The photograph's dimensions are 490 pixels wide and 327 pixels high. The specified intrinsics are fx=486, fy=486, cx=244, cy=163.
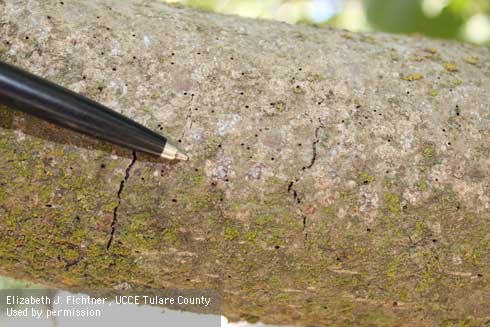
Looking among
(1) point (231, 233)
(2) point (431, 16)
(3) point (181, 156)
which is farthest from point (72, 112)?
(2) point (431, 16)

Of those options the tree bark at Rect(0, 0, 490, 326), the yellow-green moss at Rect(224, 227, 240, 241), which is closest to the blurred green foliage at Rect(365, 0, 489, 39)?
the tree bark at Rect(0, 0, 490, 326)

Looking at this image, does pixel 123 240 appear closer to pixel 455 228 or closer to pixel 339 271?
pixel 339 271

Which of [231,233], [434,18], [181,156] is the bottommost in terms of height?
[231,233]

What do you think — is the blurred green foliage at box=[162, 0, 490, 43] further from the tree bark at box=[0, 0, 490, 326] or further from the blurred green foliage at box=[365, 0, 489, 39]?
the tree bark at box=[0, 0, 490, 326]

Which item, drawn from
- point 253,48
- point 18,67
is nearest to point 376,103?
point 253,48

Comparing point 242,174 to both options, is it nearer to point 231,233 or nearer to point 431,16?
point 231,233

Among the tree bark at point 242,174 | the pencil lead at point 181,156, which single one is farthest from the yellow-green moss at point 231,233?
the pencil lead at point 181,156
